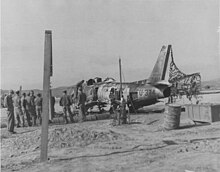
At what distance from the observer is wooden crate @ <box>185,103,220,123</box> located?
499 cm

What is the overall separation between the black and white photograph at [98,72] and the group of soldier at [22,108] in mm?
19

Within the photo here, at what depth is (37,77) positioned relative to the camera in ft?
10.5

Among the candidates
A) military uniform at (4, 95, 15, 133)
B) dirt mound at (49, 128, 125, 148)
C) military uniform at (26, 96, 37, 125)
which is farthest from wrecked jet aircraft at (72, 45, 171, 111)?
military uniform at (4, 95, 15, 133)

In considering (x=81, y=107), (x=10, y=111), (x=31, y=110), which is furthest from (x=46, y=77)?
(x=81, y=107)

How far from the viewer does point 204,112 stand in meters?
5.09

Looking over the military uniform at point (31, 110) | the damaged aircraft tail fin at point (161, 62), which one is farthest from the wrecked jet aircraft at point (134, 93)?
the military uniform at point (31, 110)

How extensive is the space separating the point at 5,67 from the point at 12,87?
0.25 meters

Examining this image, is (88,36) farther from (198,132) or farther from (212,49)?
(198,132)

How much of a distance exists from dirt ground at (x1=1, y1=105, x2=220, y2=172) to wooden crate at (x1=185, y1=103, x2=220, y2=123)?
2.79 feet

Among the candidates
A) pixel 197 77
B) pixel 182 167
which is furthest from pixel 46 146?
pixel 197 77

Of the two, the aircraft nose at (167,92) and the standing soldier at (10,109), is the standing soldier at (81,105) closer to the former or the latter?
the standing soldier at (10,109)

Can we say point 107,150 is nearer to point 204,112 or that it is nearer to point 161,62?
Result: point 161,62

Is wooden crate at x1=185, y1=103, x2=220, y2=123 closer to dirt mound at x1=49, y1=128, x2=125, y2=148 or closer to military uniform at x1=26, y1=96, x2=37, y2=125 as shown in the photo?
dirt mound at x1=49, y1=128, x2=125, y2=148

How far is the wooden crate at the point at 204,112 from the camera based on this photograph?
16.4 ft
